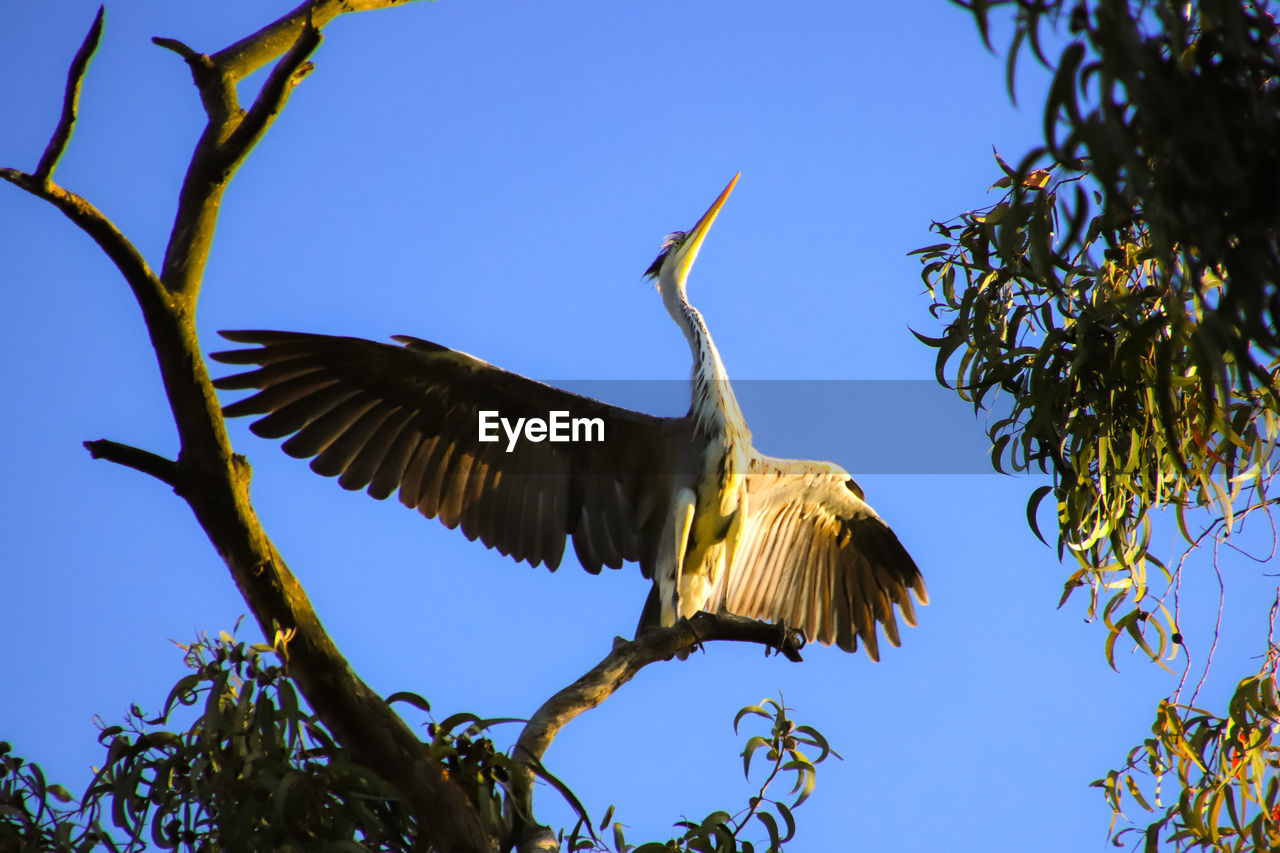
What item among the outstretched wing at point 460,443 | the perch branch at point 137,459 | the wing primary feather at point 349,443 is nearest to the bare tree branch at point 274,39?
the perch branch at point 137,459

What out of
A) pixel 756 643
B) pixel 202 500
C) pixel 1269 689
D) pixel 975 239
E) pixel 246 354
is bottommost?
pixel 1269 689

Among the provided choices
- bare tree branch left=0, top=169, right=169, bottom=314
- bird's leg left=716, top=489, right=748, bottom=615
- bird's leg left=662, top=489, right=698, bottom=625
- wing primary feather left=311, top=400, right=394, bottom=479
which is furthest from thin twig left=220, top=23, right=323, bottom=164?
bird's leg left=716, top=489, right=748, bottom=615

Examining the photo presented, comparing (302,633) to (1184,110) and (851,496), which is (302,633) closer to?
(1184,110)

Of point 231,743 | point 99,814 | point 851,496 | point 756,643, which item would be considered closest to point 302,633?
point 231,743

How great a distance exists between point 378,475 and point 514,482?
1.46 feet

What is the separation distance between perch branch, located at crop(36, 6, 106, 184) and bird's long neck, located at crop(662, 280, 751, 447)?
2.39m

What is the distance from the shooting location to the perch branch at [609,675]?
7.66ft

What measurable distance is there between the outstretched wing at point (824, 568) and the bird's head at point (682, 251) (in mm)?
944

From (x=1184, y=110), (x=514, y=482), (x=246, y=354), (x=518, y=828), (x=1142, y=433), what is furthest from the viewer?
(x=514, y=482)

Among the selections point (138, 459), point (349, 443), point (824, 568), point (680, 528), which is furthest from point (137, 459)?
point (824, 568)

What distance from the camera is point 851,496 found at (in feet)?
13.9

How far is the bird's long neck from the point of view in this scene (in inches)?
157

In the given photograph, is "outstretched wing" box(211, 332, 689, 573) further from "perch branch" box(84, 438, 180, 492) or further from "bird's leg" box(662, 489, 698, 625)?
"perch branch" box(84, 438, 180, 492)

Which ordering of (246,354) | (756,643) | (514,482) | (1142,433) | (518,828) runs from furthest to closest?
(514,482) → (246,354) → (756,643) → (1142,433) → (518,828)
